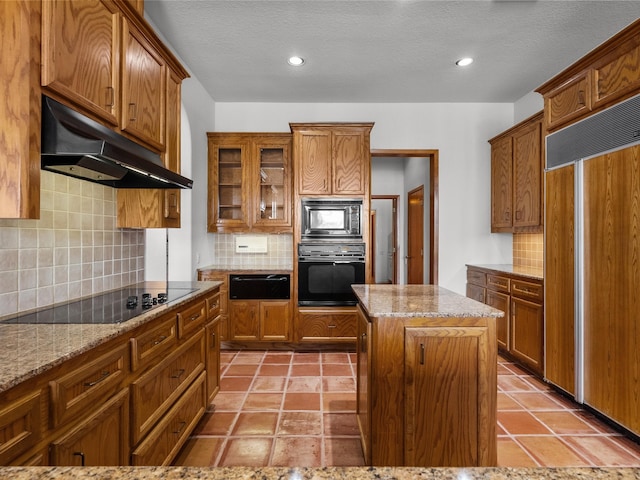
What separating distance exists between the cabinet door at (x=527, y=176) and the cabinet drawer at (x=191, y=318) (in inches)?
121

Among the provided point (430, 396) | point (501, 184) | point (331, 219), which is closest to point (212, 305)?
point (430, 396)

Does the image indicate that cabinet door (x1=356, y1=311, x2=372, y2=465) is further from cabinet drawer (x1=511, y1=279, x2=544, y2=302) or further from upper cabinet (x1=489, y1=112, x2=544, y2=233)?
upper cabinet (x1=489, y1=112, x2=544, y2=233)

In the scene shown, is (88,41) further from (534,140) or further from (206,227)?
(534,140)

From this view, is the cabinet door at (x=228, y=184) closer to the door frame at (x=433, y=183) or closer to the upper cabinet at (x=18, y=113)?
the door frame at (x=433, y=183)

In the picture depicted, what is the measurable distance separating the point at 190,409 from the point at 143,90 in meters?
1.86

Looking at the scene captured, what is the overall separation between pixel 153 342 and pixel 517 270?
3481 mm

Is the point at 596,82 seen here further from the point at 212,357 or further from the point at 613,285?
the point at 212,357

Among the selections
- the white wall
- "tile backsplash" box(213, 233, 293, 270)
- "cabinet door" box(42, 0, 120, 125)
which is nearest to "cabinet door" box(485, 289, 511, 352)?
the white wall

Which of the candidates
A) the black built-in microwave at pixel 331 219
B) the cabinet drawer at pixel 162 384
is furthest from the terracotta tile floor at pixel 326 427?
the black built-in microwave at pixel 331 219

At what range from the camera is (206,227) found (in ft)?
13.6

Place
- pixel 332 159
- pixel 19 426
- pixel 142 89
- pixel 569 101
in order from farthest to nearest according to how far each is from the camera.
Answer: pixel 332 159
pixel 569 101
pixel 142 89
pixel 19 426

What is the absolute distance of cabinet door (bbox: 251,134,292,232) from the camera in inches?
162

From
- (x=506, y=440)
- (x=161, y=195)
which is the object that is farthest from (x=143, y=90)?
(x=506, y=440)

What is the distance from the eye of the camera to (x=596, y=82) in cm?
239
